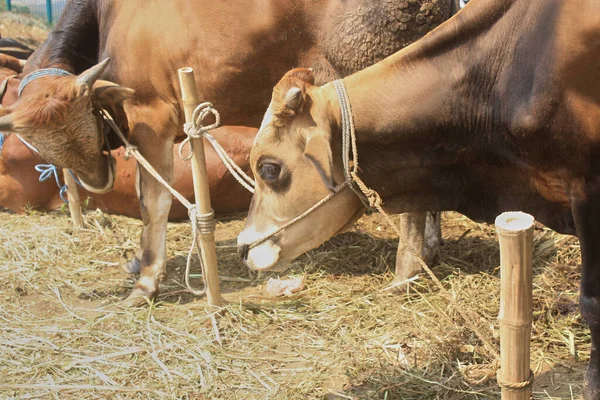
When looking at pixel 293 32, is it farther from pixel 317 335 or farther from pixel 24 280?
pixel 24 280

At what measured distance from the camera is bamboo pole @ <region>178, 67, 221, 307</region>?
4.52 metres

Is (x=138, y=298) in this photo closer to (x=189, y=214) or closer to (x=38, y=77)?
(x=189, y=214)

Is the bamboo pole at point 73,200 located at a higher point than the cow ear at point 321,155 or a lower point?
lower

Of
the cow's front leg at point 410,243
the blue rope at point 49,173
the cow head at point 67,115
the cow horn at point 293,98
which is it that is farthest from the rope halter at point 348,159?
the blue rope at point 49,173

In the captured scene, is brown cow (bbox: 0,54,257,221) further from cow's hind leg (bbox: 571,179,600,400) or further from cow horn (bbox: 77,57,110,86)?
cow's hind leg (bbox: 571,179,600,400)

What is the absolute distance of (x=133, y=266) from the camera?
5.86 meters

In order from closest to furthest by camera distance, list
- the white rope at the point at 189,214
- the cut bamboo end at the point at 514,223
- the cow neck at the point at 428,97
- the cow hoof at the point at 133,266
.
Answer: the cut bamboo end at the point at 514,223
the cow neck at the point at 428,97
the white rope at the point at 189,214
the cow hoof at the point at 133,266

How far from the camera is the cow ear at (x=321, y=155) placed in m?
3.36

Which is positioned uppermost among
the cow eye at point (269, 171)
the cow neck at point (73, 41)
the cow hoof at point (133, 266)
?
the cow neck at point (73, 41)

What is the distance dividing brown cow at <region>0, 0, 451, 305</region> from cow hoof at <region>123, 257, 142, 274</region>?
1.40 ft

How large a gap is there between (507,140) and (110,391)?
2.60 metres

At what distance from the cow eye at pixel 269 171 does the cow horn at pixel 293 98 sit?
1.11ft

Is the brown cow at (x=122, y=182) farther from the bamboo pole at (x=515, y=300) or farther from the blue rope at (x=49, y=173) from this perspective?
the bamboo pole at (x=515, y=300)

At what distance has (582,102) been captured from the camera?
123 inches
